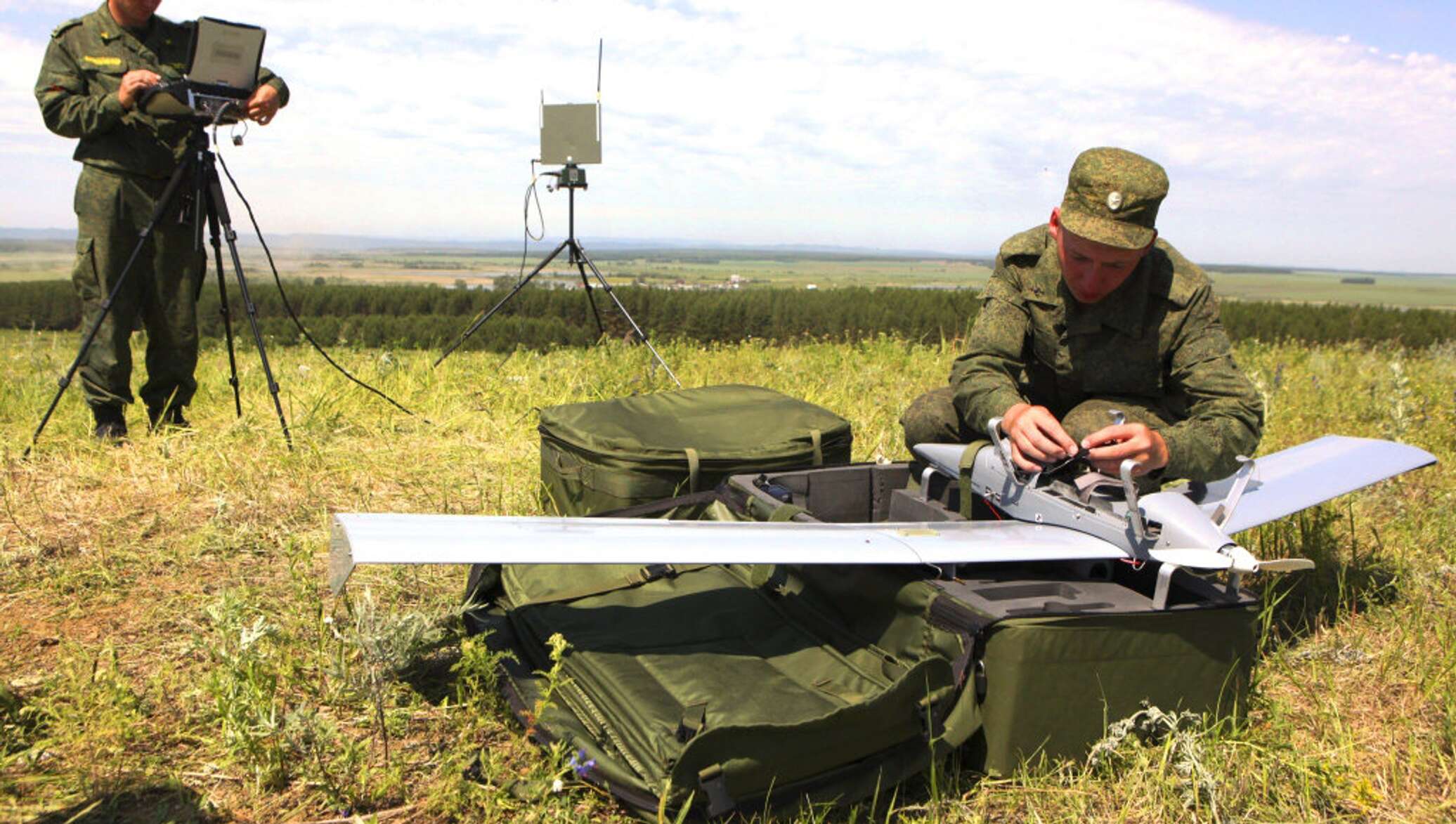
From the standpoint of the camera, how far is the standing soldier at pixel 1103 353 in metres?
2.46

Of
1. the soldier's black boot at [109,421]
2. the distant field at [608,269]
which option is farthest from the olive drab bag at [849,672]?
the distant field at [608,269]

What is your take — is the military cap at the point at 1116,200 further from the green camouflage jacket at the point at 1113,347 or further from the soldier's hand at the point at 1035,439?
the soldier's hand at the point at 1035,439

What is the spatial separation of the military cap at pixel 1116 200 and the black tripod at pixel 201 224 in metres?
3.37

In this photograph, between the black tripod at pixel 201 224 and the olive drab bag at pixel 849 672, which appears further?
the black tripod at pixel 201 224

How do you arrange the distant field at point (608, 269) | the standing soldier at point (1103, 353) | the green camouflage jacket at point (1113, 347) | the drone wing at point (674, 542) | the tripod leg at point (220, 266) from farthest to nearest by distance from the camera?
the distant field at point (608, 269), the tripod leg at point (220, 266), the green camouflage jacket at point (1113, 347), the standing soldier at point (1103, 353), the drone wing at point (674, 542)

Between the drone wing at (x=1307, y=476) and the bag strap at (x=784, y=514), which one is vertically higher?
the drone wing at (x=1307, y=476)

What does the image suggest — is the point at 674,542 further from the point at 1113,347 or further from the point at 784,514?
the point at 1113,347

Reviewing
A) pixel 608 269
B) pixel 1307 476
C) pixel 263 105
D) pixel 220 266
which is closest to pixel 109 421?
pixel 220 266

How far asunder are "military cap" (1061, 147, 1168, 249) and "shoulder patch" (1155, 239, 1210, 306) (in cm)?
29

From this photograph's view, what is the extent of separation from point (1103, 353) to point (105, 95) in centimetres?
427

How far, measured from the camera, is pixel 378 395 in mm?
5406

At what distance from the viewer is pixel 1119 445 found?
7.34 feet

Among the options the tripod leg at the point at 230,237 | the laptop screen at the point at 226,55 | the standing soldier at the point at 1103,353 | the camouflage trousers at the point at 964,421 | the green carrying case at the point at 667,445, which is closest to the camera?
the standing soldier at the point at 1103,353

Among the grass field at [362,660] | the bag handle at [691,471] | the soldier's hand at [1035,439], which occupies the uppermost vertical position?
the soldier's hand at [1035,439]
